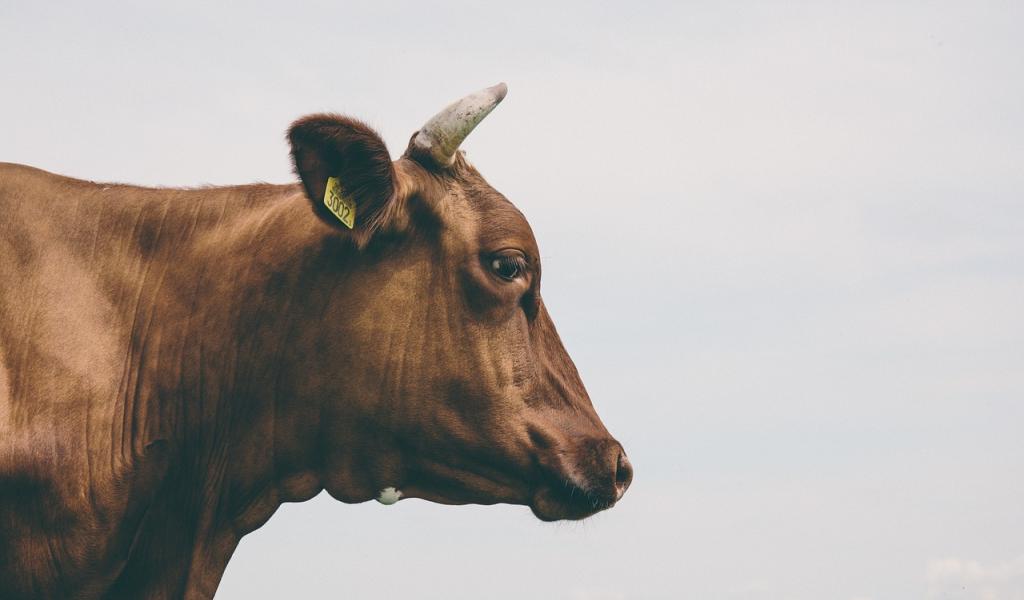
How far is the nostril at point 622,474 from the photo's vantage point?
6.75 meters

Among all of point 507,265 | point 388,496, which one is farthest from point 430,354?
point 388,496

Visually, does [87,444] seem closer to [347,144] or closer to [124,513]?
[124,513]

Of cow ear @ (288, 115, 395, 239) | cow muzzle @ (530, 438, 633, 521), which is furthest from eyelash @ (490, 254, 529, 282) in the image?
cow muzzle @ (530, 438, 633, 521)

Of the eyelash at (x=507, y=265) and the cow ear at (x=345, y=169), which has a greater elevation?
the cow ear at (x=345, y=169)

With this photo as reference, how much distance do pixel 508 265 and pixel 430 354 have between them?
2.00 ft

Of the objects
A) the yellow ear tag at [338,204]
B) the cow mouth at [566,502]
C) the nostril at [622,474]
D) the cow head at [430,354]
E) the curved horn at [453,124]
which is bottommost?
the cow mouth at [566,502]

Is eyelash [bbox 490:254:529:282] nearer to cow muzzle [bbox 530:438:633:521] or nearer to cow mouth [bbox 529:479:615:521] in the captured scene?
cow muzzle [bbox 530:438:633:521]

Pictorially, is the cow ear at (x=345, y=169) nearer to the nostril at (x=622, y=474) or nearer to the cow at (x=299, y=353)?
the cow at (x=299, y=353)

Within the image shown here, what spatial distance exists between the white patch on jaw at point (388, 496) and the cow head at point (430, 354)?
0.03 feet

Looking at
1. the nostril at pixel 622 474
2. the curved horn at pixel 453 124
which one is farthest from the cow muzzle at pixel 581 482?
the curved horn at pixel 453 124

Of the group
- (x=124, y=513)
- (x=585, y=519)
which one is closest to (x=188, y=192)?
(x=124, y=513)

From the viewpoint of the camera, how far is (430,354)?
21.6ft

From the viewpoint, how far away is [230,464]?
676 centimetres

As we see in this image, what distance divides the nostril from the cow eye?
104cm
